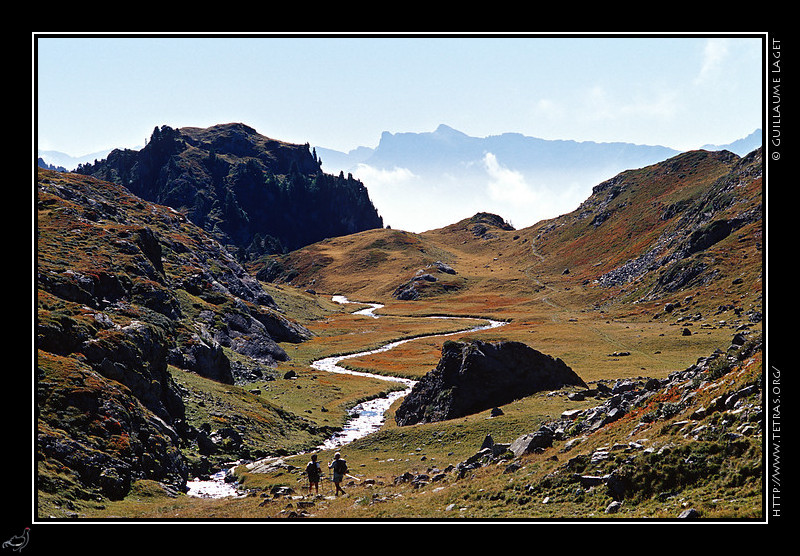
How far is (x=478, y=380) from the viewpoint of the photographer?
2213 inches

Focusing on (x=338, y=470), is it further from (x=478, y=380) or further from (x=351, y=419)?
(x=351, y=419)

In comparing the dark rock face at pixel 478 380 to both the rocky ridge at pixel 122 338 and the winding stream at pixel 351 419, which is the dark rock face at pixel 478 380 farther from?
the rocky ridge at pixel 122 338

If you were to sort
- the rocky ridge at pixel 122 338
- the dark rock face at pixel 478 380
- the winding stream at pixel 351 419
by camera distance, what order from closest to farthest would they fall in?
the rocky ridge at pixel 122 338 → the winding stream at pixel 351 419 → the dark rock face at pixel 478 380
